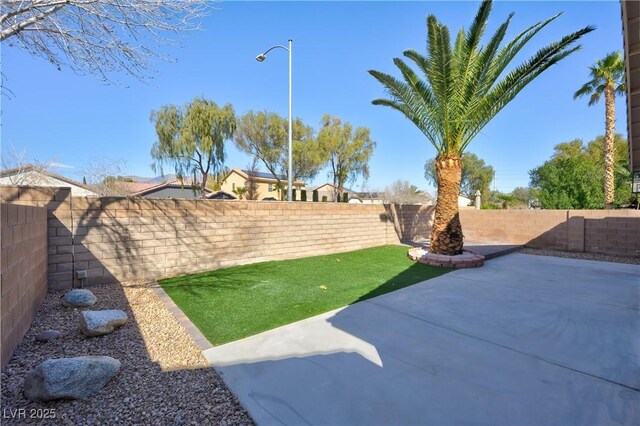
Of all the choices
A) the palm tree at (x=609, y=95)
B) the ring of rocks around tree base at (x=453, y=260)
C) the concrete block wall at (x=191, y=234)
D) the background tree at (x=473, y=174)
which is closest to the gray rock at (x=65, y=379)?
the concrete block wall at (x=191, y=234)

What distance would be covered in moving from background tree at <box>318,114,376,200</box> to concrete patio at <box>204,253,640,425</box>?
24302mm

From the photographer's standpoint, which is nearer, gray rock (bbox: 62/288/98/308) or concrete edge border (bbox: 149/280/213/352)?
concrete edge border (bbox: 149/280/213/352)

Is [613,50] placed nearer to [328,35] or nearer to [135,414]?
[328,35]

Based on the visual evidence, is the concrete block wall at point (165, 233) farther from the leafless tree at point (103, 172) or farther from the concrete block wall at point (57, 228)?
the leafless tree at point (103, 172)

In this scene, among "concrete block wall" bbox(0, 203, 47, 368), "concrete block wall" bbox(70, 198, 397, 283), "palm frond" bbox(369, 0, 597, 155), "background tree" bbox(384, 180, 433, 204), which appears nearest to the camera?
"concrete block wall" bbox(0, 203, 47, 368)

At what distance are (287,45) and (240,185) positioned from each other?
29.8 meters

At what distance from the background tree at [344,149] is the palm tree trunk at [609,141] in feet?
60.2

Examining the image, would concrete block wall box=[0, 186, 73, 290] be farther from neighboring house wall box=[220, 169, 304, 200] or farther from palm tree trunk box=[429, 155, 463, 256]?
neighboring house wall box=[220, 169, 304, 200]

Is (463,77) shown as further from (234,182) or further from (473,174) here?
(473,174)

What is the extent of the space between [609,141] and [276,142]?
21747 mm

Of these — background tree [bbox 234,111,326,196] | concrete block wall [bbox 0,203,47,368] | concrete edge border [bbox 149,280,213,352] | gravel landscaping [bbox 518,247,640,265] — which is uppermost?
background tree [bbox 234,111,326,196]

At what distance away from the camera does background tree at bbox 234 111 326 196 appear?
2533 cm

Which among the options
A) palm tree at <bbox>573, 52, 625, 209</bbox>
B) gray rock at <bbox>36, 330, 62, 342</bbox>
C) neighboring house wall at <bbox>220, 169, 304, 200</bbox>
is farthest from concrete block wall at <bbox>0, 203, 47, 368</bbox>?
neighboring house wall at <bbox>220, 169, 304, 200</bbox>

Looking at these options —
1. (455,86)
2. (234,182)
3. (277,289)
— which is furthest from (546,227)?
(234,182)
